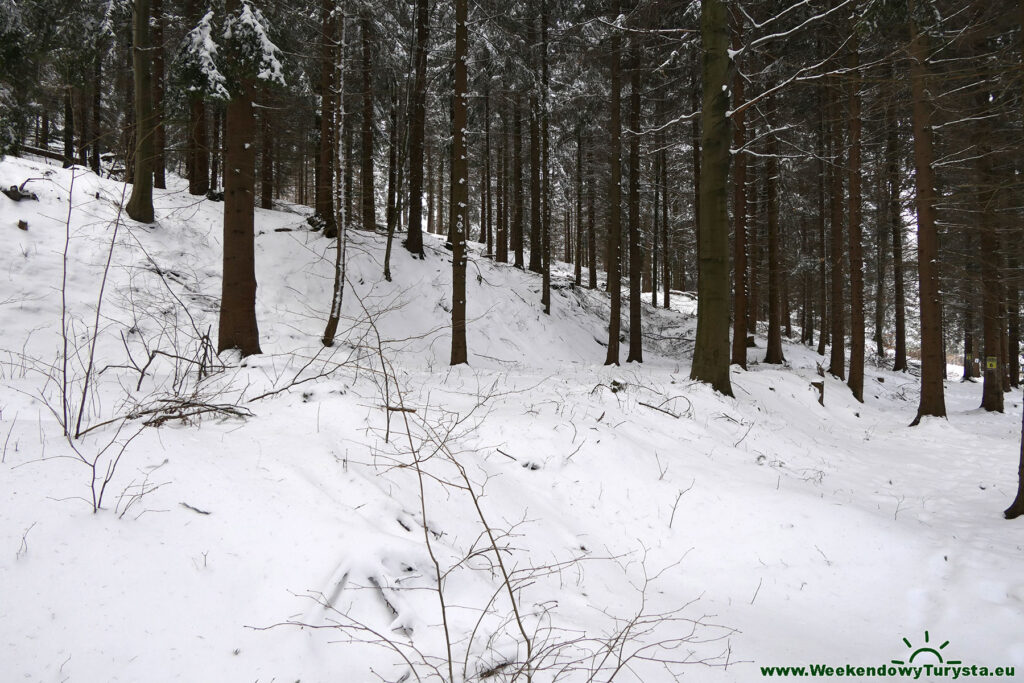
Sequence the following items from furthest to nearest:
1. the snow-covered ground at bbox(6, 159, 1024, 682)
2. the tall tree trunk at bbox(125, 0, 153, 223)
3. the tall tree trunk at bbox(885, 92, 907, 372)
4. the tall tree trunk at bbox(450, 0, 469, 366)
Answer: the tall tree trunk at bbox(885, 92, 907, 372) → the tall tree trunk at bbox(125, 0, 153, 223) → the tall tree trunk at bbox(450, 0, 469, 366) → the snow-covered ground at bbox(6, 159, 1024, 682)

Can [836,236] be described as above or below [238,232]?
above

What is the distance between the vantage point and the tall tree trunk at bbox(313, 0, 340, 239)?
29.4ft

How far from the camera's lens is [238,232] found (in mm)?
6551

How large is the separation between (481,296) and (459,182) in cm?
588

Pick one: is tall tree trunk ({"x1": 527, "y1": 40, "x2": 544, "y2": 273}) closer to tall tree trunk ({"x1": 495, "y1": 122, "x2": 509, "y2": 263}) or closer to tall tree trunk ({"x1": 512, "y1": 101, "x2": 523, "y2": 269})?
tall tree trunk ({"x1": 512, "y1": 101, "x2": 523, "y2": 269})

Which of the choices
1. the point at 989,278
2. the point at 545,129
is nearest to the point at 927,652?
the point at 989,278

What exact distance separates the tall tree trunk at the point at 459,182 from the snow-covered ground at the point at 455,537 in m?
3.15

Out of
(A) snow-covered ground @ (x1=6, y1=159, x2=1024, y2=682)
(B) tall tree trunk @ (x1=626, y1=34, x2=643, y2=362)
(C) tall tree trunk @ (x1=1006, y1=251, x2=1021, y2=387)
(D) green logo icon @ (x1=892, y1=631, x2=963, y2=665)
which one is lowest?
(D) green logo icon @ (x1=892, y1=631, x2=963, y2=665)

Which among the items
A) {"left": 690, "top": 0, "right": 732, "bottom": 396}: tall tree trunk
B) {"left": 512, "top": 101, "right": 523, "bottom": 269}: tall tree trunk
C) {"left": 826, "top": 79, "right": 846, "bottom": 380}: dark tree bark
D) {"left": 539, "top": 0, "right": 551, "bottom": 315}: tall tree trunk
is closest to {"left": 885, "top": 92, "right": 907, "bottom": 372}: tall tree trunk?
{"left": 826, "top": 79, "right": 846, "bottom": 380}: dark tree bark

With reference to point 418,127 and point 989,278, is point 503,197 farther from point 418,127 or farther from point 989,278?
point 989,278

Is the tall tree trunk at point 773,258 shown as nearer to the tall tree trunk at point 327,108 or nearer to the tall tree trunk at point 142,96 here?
the tall tree trunk at point 327,108

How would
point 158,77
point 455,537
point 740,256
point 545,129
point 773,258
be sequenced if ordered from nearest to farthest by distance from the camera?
point 455,537 < point 158,77 < point 740,256 < point 773,258 < point 545,129

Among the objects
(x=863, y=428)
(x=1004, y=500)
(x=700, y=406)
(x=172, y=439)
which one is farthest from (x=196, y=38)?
(x=863, y=428)

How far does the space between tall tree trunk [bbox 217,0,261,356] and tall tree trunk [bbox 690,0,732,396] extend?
276 inches
